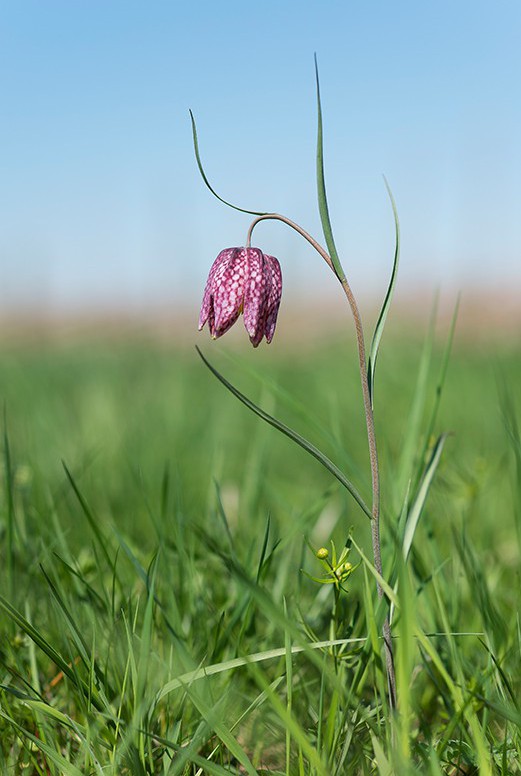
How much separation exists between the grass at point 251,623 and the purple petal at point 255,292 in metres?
0.16

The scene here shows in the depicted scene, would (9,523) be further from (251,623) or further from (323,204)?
(323,204)

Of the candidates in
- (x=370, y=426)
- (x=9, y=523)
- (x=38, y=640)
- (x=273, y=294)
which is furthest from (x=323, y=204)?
(x=9, y=523)

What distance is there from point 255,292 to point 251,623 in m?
0.60

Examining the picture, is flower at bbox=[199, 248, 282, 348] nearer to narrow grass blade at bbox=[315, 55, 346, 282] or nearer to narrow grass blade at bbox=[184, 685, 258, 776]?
narrow grass blade at bbox=[315, 55, 346, 282]

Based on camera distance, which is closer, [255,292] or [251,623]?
[255,292]

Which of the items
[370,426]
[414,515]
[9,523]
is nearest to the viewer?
[370,426]

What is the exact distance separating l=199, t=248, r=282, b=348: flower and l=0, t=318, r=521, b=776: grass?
6.1 inches

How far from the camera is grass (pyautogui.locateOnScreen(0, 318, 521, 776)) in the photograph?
3.29ft

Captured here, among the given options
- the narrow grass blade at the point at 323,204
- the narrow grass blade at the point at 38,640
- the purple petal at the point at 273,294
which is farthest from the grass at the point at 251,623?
the narrow grass blade at the point at 323,204

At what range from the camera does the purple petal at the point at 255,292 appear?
41.2 inches

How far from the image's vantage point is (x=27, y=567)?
1.51 metres

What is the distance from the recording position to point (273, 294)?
1.06m

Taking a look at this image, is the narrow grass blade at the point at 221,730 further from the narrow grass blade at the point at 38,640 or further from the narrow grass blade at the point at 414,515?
the narrow grass blade at the point at 414,515

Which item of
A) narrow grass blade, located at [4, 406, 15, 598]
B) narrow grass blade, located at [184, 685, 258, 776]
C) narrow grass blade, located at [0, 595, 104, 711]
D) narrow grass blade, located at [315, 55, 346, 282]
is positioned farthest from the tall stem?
narrow grass blade, located at [4, 406, 15, 598]
